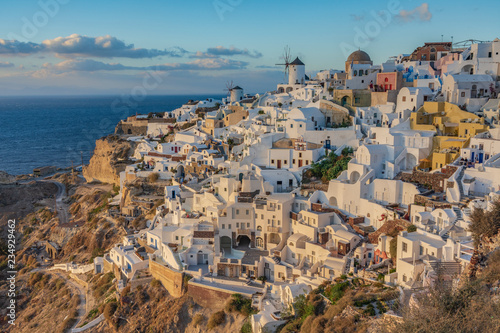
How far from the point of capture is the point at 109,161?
49000mm

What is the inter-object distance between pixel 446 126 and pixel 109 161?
34001 mm

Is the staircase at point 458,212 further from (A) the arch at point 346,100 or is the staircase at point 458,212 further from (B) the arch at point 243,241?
(A) the arch at point 346,100

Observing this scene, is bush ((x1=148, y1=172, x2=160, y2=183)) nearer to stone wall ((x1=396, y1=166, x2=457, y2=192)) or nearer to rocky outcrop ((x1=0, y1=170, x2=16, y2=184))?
stone wall ((x1=396, y1=166, x2=457, y2=192))

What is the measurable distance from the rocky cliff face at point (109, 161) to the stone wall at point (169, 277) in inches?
834

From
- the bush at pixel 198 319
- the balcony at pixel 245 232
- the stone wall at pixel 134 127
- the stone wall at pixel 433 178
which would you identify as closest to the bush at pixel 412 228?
the stone wall at pixel 433 178

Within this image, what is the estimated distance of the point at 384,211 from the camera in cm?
2398

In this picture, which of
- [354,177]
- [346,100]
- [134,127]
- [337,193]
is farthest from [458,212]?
[134,127]

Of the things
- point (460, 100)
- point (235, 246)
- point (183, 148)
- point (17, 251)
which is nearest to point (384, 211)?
point (235, 246)

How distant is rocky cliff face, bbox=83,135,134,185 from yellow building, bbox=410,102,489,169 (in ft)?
96.0

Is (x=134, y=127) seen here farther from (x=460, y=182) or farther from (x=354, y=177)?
(x=460, y=182)

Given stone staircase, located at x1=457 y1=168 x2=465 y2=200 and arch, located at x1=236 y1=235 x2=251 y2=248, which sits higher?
stone staircase, located at x1=457 y1=168 x2=465 y2=200

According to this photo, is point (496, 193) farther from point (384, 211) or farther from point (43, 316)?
point (43, 316)

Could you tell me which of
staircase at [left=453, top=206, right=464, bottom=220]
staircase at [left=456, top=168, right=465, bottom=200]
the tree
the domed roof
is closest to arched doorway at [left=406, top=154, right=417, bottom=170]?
staircase at [left=456, top=168, right=465, bottom=200]

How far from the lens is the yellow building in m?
25.9
